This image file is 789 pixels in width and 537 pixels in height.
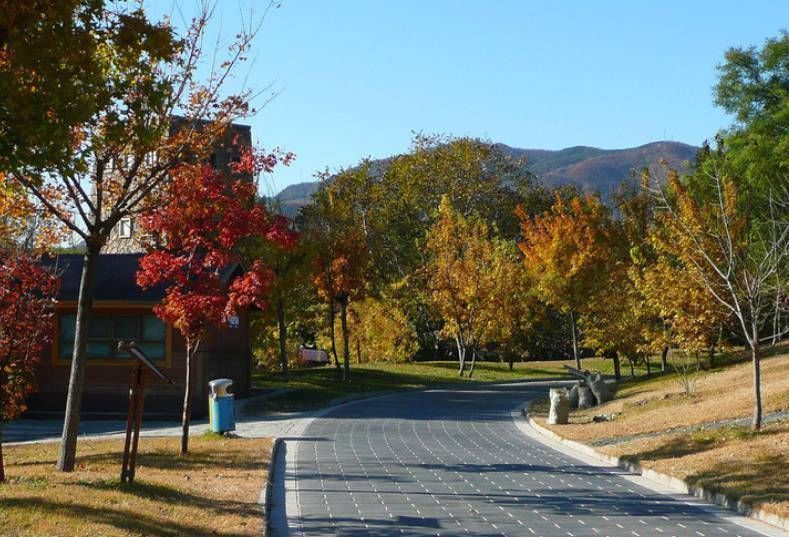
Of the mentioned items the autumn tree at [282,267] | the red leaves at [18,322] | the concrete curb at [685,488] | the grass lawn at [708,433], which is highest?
the autumn tree at [282,267]

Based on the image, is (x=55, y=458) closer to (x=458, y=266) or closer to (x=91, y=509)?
(x=91, y=509)

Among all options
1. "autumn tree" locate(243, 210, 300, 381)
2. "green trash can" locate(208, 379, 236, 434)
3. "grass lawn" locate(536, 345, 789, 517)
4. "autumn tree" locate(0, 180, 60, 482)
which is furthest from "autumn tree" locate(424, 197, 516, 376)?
"autumn tree" locate(0, 180, 60, 482)

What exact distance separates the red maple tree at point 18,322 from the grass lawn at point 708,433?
31.6 feet

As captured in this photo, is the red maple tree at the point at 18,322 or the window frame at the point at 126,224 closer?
the red maple tree at the point at 18,322

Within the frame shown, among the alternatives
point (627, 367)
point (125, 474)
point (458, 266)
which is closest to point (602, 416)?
point (125, 474)

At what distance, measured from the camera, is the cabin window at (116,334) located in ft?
94.3

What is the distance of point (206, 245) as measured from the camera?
1853cm

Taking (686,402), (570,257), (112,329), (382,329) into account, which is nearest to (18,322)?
(112,329)

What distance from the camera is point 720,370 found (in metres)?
33.1

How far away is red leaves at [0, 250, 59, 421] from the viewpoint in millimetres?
16266

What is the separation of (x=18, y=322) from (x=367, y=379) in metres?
27.6

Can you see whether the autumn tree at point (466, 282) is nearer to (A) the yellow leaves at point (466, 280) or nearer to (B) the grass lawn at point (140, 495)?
(A) the yellow leaves at point (466, 280)

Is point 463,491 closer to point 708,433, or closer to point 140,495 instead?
point 140,495

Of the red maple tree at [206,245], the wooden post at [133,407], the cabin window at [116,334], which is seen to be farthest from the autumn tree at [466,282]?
the wooden post at [133,407]
